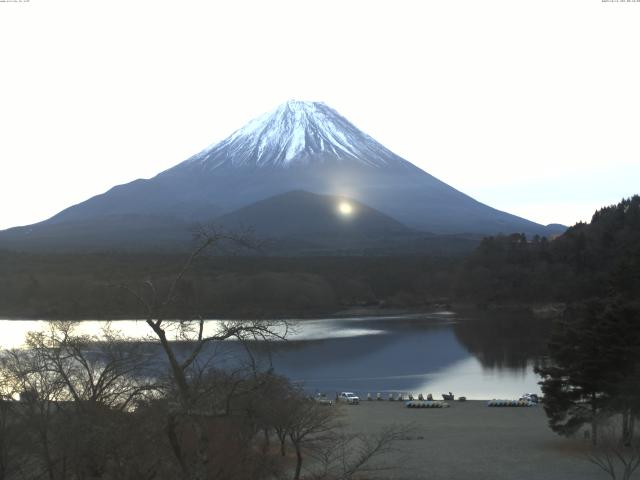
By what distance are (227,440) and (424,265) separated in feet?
162

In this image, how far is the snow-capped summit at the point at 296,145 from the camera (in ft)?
342

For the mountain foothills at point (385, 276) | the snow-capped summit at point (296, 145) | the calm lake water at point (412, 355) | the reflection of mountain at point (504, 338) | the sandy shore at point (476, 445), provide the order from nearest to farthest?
the sandy shore at point (476, 445), the calm lake water at point (412, 355), the reflection of mountain at point (504, 338), the mountain foothills at point (385, 276), the snow-capped summit at point (296, 145)

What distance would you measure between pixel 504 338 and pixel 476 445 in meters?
17.6

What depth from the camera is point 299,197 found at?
294 ft

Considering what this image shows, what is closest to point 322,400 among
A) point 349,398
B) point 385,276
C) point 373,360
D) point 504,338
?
point 349,398

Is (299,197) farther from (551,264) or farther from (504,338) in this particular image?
(504,338)

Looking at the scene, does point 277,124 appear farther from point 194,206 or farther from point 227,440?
→ point 227,440

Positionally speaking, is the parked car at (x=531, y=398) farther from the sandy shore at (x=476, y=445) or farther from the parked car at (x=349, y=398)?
the parked car at (x=349, y=398)

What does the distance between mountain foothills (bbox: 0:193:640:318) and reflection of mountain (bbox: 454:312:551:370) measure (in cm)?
490

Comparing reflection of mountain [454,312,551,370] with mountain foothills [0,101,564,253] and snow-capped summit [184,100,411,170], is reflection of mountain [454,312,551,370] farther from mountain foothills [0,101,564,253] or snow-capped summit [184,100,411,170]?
snow-capped summit [184,100,411,170]

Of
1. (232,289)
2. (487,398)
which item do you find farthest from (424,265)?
(487,398)

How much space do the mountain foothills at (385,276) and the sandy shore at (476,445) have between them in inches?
767

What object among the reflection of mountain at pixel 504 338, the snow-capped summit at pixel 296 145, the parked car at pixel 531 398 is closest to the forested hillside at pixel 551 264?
the reflection of mountain at pixel 504 338

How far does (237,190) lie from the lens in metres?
101
